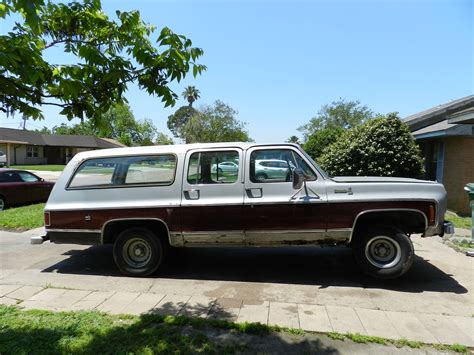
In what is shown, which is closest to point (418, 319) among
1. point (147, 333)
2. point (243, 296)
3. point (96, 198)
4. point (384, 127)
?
point (243, 296)

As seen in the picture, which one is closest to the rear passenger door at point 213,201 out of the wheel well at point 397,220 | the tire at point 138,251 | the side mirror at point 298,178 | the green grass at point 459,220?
the tire at point 138,251

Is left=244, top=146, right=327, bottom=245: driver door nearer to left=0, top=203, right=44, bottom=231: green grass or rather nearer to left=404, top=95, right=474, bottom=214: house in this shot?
left=0, top=203, right=44, bottom=231: green grass

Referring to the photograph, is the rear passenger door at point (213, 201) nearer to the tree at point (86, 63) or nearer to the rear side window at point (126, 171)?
the rear side window at point (126, 171)

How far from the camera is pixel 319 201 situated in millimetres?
5355

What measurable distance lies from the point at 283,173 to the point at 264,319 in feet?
7.14

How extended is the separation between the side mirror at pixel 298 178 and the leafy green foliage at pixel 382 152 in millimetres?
7355

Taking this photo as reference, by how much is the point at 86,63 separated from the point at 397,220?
4586 mm

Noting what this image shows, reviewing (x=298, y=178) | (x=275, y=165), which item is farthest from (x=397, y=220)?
(x=275, y=165)

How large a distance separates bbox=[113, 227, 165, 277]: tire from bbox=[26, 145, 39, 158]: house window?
48913 millimetres

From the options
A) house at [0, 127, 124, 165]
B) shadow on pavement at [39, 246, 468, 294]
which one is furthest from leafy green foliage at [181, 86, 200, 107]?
shadow on pavement at [39, 246, 468, 294]

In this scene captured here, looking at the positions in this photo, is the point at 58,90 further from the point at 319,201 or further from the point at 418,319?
the point at 418,319

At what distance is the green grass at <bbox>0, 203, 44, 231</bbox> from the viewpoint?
9.48 metres

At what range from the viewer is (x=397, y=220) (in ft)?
18.0

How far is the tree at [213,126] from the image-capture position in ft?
151
